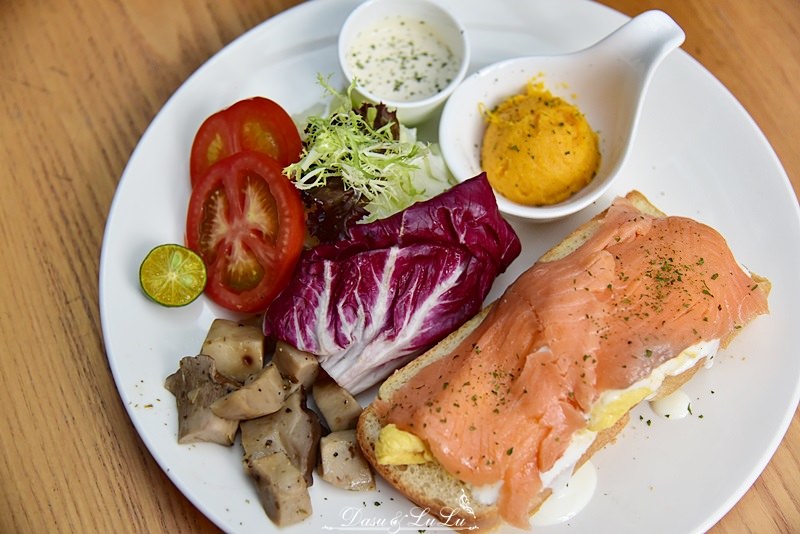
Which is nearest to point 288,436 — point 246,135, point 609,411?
point 609,411

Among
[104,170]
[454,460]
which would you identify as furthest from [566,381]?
[104,170]

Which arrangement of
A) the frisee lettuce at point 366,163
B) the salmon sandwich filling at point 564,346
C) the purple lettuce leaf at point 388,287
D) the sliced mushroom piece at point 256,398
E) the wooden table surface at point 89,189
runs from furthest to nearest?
1. the frisee lettuce at point 366,163
2. the purple lettuce leaf at point 388,287
3. the wooden table surface at point 89,189
4. the sliced mushroom piece at point 256,398
5. the salmon sandwich filling at point 564,346

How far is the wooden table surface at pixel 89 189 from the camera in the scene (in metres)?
3.42

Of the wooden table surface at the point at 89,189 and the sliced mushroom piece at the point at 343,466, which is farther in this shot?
the wooden table surface at the point at 89,189

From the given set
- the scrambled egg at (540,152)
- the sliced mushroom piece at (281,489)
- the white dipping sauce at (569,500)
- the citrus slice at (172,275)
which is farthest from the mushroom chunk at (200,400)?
the scrambled egg at (540,152)

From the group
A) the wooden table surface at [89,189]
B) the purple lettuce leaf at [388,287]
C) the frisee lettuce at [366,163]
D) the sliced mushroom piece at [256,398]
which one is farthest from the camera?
the frisee lettuce at [366,163]

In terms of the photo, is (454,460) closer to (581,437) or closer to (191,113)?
(581,437)

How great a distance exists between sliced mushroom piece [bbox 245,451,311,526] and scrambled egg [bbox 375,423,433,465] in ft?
1.16

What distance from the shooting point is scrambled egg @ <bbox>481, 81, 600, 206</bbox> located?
388 centimetres

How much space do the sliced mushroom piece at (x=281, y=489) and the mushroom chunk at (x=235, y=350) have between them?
0.48 metres

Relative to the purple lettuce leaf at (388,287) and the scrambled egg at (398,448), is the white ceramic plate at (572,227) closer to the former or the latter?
the scrambled egg at (398,448)

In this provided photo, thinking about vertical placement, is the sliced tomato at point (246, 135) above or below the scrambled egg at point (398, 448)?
above

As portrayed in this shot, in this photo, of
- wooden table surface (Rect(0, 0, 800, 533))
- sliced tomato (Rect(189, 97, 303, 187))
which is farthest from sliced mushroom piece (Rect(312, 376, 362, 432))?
sliced tomato (Rect(189, 97, 303, 187))

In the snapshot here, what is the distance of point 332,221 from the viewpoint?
3.75 metres
